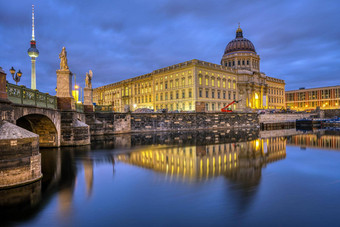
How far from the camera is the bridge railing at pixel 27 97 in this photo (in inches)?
426

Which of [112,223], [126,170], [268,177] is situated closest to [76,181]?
[126,170]

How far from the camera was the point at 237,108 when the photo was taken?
242 ft

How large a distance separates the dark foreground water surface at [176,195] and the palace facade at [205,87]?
105 feet

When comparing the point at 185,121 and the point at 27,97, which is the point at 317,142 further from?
the point at 27,97

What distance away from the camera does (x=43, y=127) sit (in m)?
17.9

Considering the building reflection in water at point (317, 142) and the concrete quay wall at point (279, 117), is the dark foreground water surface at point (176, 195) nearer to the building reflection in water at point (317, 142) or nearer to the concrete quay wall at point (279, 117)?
the building reflection in water at point (317, 142)

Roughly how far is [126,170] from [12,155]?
5287 millimetres

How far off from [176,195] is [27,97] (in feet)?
32.0

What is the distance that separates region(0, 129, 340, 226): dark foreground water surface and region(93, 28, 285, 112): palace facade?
32.0 m

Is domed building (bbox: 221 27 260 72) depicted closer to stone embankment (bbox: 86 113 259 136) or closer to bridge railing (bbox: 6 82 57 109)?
stone embankment (bbox: 86 113 259 136)

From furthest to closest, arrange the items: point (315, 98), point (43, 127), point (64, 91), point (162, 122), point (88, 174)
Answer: point (315, 98), point (162, 122), point (64, 91), point (43, 127), point (88, 174)

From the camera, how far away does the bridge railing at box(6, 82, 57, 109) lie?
10.8 m

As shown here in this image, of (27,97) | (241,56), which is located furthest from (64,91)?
(241,56)

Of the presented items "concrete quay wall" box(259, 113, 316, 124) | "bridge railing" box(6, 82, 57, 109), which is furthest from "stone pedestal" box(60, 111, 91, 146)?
"concrete quay wall" box(259, 113, 316, 124)
